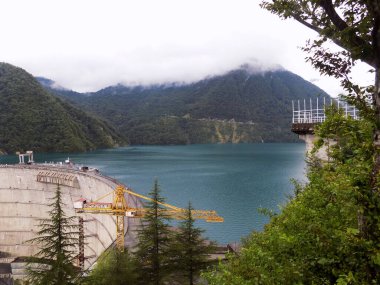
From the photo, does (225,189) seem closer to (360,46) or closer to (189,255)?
(189,255)

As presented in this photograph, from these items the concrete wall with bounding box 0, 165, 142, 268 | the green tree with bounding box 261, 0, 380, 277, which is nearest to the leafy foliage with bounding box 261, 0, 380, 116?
the green tree with bounding box 261, 0, 380, 277

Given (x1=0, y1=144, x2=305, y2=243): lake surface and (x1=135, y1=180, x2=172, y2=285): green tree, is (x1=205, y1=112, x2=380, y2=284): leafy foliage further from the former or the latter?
(x1=0, y1=144, x2=305, y2=243): lake surface

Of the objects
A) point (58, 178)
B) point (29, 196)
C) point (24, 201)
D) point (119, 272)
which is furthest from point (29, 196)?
point (119, 272)

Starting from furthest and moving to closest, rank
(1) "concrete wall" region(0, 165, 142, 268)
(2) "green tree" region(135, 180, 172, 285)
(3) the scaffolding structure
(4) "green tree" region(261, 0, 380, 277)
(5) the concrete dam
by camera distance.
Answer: (1) "concrete wall" region(0, 165, 142, 268), (3) the scaffolding structure, (5) the concrete dam, (2) "green tree" region(135, 180, 172, 285), (4) "green tree" region(261, 0, 380, 277)

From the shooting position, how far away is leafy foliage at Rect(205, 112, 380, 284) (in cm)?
576

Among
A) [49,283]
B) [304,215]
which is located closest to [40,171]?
[49,283]

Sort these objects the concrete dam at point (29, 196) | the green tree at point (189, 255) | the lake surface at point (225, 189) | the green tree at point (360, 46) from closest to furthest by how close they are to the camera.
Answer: the green tree at point (360, 46), the green tree at point (189, 255), the lake surface at point (225, 189), the concrete dam at point (29, 196)

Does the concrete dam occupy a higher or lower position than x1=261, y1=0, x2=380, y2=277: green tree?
lower

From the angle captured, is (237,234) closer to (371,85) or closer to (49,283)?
(49,283)

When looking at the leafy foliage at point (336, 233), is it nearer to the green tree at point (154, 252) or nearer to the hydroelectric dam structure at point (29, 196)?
the green tree at point (154, 252)

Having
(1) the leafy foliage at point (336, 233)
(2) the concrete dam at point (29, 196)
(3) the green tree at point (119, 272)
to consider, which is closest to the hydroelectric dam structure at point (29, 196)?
(2) the concrete dam at point (29, 196)

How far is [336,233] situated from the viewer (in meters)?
6.37

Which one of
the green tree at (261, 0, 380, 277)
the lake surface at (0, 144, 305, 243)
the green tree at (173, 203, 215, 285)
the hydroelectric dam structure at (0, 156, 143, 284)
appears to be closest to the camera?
the green tree at (261, 0, 380, 277)

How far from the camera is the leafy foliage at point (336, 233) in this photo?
18.9 ft
